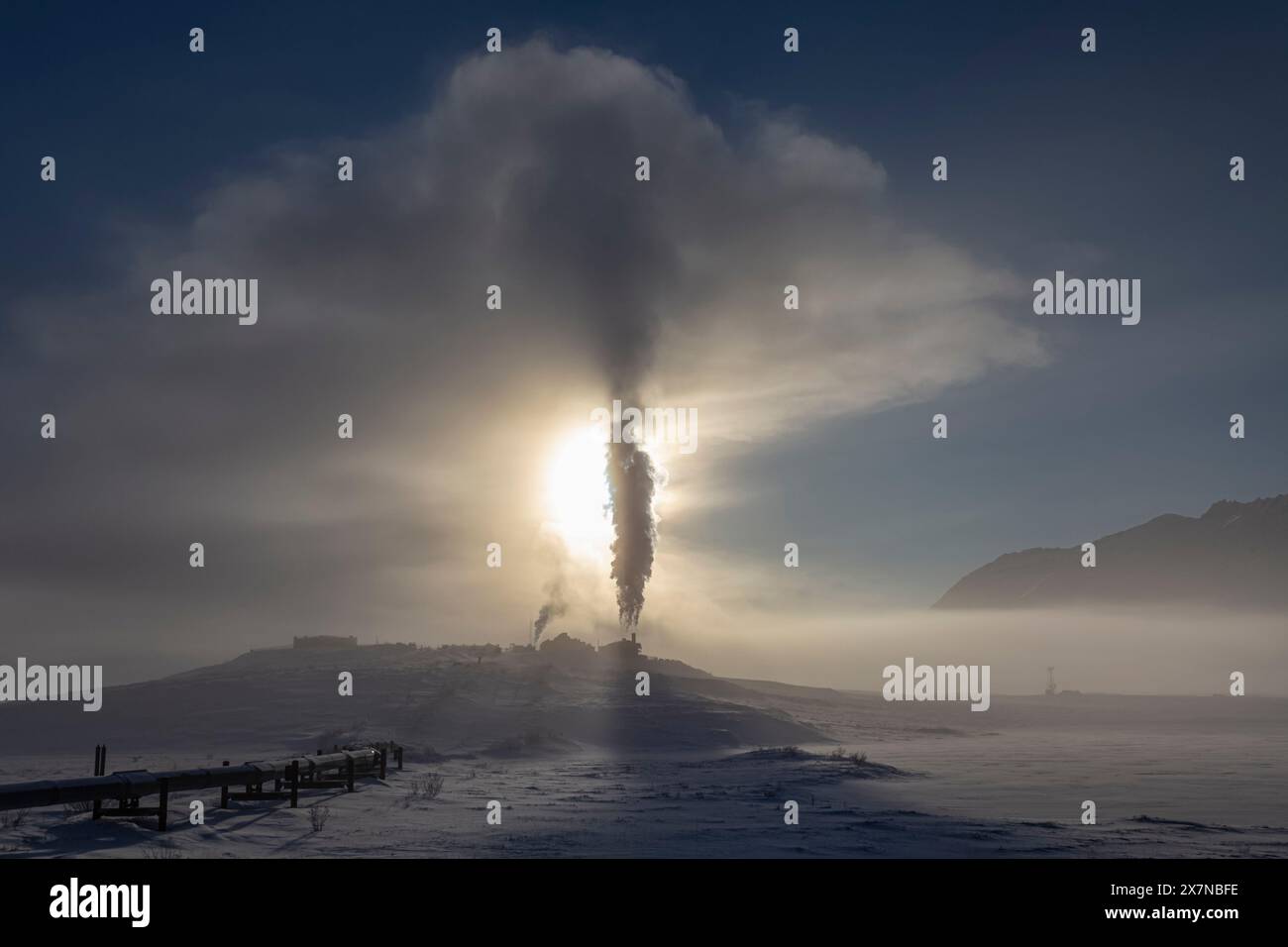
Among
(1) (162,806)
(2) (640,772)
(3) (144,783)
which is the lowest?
(2) (640,772)

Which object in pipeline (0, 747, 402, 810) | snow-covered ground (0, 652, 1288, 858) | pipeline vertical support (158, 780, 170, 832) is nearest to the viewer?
pipeline (0, 747, 402, 810)

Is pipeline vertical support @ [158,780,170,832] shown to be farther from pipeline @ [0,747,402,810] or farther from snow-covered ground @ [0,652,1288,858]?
snow-covered ground @ [0,652,1288,858]

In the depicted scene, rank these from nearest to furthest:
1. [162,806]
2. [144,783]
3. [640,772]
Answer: [162,806] < [144,783] < [640,772]

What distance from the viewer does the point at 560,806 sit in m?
29.3

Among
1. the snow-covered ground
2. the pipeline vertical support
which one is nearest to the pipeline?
the pipeline vertical support

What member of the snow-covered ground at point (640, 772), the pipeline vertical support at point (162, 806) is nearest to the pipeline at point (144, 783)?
the pipeline vertical support at point (162, 806)

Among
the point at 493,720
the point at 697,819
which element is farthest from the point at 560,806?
the point at 493,720

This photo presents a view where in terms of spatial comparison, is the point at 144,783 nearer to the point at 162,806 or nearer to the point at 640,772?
the point at 162,806

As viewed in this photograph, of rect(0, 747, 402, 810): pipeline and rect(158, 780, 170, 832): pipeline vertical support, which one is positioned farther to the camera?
rect(158, 780, 170, 832): pipeline vertical support

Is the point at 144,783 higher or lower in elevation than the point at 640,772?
higher

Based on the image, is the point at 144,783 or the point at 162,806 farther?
the point at 144,783

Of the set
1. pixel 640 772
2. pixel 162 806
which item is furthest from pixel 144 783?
pixel 640 772

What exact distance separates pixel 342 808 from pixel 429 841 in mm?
8160
